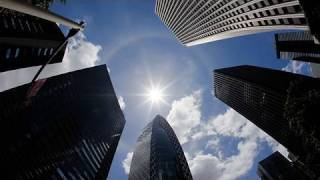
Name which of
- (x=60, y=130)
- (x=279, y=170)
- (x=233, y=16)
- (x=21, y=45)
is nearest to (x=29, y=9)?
(x=21, y=45)

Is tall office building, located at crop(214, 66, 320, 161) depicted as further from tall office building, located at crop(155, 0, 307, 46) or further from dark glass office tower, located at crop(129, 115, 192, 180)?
dark glass office tower, located at crop(129, 115, 192, 180)

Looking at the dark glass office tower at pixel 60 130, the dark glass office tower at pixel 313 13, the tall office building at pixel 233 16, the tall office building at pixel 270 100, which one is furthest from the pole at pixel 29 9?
the tall office building at pixel 270 100

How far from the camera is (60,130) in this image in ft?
329

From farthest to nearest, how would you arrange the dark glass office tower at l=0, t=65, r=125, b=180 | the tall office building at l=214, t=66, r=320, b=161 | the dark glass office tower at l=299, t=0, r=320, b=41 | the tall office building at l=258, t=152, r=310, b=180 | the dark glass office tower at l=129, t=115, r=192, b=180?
the tall office building at l=258, t=152, r=310, b=180 < the dark glass office tower at l=129, t=115, r=192, b=180 < the tall office building at l=214, t=66, r=320, b=161 < the dark glass office tower at l=0, t=65, r=125, b=180 < the dark glass office tower at l=299, t=0, r=320, b=41

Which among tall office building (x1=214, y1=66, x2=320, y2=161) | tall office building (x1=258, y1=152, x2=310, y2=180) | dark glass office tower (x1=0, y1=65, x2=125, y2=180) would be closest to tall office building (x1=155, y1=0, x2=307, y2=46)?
tall office building (x1=214, y1=66, x2=320, y2=161)

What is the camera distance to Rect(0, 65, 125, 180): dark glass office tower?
3078 inches

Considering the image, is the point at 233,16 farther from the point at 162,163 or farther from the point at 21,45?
the point at 162,163

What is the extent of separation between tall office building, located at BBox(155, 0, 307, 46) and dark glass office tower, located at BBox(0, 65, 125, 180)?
182 ft

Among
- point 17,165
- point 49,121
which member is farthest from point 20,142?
point 49,121

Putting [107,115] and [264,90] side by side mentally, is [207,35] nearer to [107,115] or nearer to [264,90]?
[264,90]

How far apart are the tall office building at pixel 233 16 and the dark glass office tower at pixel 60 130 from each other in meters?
55.4

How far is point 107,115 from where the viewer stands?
145 metres

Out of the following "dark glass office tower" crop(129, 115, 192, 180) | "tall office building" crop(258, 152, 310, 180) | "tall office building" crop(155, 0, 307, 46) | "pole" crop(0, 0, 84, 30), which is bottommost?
"tall office building" crop(258, 152, 310, 180)

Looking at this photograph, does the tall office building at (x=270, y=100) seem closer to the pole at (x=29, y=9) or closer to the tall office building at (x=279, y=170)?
the tall office building at (x=279, y=170)
